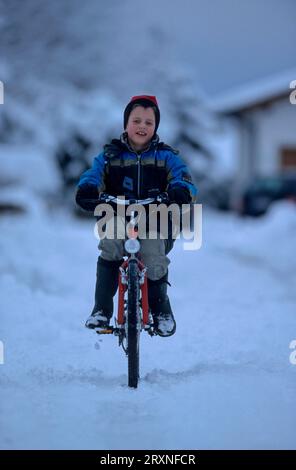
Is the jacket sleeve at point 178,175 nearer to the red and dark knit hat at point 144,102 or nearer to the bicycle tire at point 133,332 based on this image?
the red and dark knit hat at point 144,102

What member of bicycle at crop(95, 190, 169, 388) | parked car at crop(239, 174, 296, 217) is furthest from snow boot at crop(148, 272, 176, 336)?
parked car at crop(239, 174, 296, 217)

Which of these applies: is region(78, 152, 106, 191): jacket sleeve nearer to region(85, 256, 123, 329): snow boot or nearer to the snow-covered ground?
region(85, 256, 123, 329): snow boot

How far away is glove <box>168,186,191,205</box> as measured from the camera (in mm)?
4051

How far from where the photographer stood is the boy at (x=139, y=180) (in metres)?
4.25

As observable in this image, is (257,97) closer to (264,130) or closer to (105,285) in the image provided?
(264,130)

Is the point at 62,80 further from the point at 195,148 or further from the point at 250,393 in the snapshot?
the point at 250,393

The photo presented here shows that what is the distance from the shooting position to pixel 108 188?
4.39m

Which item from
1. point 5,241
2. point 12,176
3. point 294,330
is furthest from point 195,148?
point 294,330

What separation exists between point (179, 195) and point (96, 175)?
593mm

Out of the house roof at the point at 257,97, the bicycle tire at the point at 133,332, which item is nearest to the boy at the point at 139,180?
the bicycle tire at the point at 133,332

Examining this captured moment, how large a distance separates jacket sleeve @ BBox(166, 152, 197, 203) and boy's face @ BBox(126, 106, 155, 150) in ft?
0.65

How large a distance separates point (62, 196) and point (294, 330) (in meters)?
15.7

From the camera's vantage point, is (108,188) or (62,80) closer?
(108,188)

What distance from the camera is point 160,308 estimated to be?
437 cm
